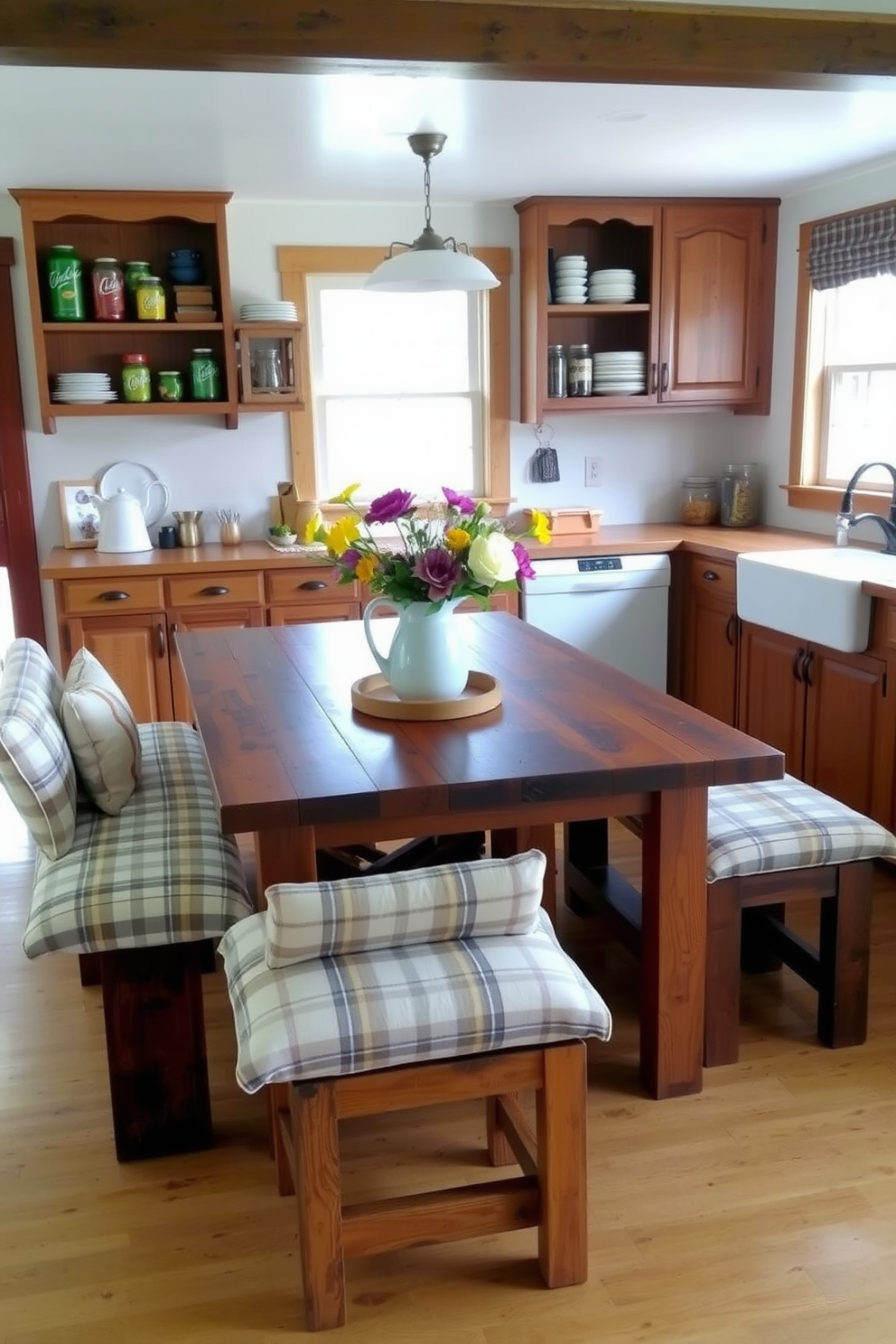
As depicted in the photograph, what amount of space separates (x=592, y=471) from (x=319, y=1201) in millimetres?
3983

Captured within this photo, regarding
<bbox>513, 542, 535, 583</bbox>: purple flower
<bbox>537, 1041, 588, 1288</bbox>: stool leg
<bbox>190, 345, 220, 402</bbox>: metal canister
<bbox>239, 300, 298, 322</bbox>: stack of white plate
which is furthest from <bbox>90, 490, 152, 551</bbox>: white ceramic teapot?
<bbox>537, 1041, 588, 1288</bbox>: stool leg

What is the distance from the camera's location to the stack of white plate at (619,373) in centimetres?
484

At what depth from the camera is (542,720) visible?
7.86 feet

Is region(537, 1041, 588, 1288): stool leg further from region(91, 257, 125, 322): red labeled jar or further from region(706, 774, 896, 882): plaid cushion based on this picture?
region(91, 257, 125, 322): red labeled jar

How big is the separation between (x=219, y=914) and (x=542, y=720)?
748mm

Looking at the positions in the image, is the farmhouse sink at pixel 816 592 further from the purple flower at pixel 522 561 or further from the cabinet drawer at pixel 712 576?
the purple flower at pixel 522 561

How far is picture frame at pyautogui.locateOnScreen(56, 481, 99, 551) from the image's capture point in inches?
185

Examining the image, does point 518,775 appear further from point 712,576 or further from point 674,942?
point 712,576

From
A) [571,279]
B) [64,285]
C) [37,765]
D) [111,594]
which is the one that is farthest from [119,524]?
[37,765]

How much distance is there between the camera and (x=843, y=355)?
4.57 meters

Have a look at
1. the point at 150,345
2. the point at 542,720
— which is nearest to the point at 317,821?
the point at 542,720

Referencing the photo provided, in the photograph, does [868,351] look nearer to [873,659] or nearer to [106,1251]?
[873,659]

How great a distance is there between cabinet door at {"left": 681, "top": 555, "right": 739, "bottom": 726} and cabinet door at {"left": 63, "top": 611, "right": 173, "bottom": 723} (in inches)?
80.1

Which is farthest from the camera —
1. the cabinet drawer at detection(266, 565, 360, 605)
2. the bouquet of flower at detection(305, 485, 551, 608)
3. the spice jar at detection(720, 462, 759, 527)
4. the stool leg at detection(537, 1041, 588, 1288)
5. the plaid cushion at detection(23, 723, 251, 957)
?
the spice jar at detection(720, 462, 759, 527)
